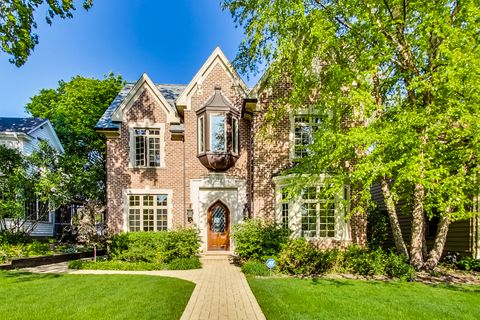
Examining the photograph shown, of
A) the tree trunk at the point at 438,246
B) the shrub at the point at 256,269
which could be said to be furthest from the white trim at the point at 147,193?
the tree trunk at the point at 438,246

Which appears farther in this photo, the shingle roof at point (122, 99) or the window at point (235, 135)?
the shingle roof at point (122, 99)

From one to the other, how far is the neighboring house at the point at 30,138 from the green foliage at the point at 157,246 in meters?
8.37

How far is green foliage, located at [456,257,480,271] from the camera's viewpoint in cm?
1220

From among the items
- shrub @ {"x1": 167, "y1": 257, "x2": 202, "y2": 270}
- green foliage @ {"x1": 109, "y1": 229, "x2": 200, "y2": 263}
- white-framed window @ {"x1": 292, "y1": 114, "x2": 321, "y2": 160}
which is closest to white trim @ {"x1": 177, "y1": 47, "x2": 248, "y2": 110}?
white-framed window @ {"x1": 292, "y1": 114, "x2": 321, "y2": 160}

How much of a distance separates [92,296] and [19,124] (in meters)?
18.9

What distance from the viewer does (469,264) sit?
12.3 metres

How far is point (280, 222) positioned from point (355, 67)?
22.1 feet

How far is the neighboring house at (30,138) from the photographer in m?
19.6

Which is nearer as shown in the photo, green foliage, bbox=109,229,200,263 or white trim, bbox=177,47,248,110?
green foliage, bbox=109,229,200,263

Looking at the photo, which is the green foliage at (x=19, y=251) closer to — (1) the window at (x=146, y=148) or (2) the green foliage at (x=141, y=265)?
(2) the green foliage at (x=141, y=265)

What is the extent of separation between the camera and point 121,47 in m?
17.0

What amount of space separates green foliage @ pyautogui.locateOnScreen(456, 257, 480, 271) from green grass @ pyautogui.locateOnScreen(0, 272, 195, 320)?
10.5m

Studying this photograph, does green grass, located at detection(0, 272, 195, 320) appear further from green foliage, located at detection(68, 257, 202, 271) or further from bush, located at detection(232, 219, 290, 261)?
bush, located at detection(232, 219, 290, 261)

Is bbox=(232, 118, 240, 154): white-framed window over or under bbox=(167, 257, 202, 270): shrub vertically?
over
